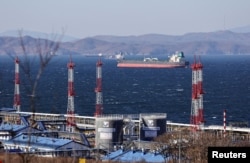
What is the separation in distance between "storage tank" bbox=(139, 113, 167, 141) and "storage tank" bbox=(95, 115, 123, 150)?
2.85 ft

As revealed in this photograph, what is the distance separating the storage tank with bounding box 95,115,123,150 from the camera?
17891mm

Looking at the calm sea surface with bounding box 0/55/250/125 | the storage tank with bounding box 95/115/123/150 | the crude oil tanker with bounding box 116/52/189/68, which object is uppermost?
the crude oil tanker with bounding box 116/52/189/68

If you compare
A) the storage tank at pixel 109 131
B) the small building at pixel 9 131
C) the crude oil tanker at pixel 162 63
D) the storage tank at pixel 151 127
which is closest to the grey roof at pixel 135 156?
the storage tank at pixel 109 131

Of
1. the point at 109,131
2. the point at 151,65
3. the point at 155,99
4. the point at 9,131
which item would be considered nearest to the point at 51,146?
the point at 9,131

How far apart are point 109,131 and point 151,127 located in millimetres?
1343

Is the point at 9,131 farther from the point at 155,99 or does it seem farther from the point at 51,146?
the point at 155,99

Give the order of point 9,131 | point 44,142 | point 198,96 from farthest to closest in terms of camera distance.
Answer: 1. point 9,131
2. point 198,96
3. point 44,142

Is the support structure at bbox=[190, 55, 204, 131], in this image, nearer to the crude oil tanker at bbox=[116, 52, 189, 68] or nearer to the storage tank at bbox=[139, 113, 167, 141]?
the storage tank at bbox=[139, 113, 167, 141]

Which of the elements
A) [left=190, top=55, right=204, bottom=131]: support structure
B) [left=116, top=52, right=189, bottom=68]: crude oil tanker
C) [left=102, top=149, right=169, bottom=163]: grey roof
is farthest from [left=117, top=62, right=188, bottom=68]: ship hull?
[left=102, top=149, right=169, bottom=163]: grey roof

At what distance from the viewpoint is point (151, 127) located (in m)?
18.7

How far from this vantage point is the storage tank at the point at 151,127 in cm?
1866

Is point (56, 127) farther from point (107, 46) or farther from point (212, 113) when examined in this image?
point (107, 46)

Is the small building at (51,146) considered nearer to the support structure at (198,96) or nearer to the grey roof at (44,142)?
the grey roof at (44,142)

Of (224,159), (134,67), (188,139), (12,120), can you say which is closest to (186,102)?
(12,120)
